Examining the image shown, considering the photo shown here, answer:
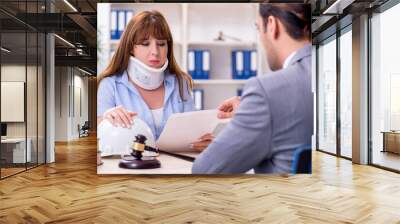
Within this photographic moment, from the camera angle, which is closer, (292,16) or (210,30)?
(292,16)

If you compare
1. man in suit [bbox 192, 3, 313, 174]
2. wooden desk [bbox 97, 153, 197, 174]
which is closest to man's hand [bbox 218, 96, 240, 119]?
man in suit [bbox 192, 3, 313, 174]

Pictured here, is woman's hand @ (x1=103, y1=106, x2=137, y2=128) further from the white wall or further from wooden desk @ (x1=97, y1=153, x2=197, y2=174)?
the white wall

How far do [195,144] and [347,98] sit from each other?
16.0 feet

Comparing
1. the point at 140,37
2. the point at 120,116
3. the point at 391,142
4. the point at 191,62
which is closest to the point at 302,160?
the point at 191,62

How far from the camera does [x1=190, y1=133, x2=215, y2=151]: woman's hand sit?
16.6 ft

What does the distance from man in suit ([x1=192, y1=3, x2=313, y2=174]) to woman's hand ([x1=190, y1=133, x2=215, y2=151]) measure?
0.19 feet

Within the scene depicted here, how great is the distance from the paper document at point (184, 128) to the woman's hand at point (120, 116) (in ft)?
1.42

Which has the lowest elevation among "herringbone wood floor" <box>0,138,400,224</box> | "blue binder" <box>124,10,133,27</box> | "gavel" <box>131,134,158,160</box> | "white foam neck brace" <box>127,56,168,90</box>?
"herringbone wood floor" <box>0,138,400,224</box>

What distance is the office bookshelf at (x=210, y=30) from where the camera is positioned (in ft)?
17.0

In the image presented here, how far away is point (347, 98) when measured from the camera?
28.8 feet

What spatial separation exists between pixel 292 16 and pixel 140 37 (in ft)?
6.05

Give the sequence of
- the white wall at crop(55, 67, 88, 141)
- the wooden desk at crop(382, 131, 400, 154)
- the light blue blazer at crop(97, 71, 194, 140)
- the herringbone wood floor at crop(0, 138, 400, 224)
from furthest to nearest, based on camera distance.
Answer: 1. the white wall at crop(55, 67, 88, 141)
2. the wooden desk at crop(382, 131, 400, 154)
3. the light blue blazer at crop(97, 71, 194, 140)
4. the herringbone wood floor at crop(0, 138, 400, 224)

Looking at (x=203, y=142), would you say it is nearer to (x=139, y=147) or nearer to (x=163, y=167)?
(x=163, y=167)

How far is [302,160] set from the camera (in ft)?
16.7
